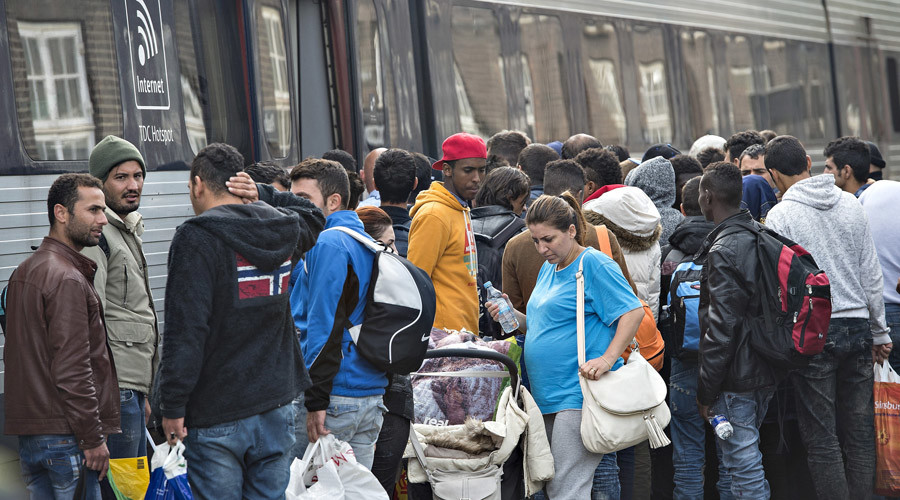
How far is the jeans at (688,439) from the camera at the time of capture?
6078 millimetres

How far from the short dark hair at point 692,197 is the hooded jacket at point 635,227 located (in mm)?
263

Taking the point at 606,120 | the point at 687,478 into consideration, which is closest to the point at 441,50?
the point at 606,120

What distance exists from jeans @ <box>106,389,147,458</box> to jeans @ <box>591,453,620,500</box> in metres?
2.07

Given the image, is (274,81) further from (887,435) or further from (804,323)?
(887,435)

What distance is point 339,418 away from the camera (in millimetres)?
4426

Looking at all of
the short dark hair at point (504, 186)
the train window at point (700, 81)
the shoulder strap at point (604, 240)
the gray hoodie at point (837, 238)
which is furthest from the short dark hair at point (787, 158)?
the train window at point (700, 81)

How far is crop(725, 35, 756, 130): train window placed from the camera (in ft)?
47.0

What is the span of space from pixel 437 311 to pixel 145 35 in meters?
2.43

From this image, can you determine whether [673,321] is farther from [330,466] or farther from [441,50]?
[441,50]

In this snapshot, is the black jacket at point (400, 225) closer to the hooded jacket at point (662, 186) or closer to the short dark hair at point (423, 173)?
the short dark hair at point (423, 173)

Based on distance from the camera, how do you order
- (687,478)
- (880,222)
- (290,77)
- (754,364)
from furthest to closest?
1. (290,77)
2. (880,222)
3. (687,478)
4. (754,364)

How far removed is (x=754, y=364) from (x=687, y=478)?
2.91 ft

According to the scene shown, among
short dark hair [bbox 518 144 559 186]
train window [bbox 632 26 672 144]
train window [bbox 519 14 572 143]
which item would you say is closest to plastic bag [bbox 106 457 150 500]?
short dark hair [bbox 518 144 559 186]

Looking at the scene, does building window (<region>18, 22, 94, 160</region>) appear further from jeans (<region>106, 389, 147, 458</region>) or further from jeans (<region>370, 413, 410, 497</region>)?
jeans (<region>370, 413, 410, 497</region>)
